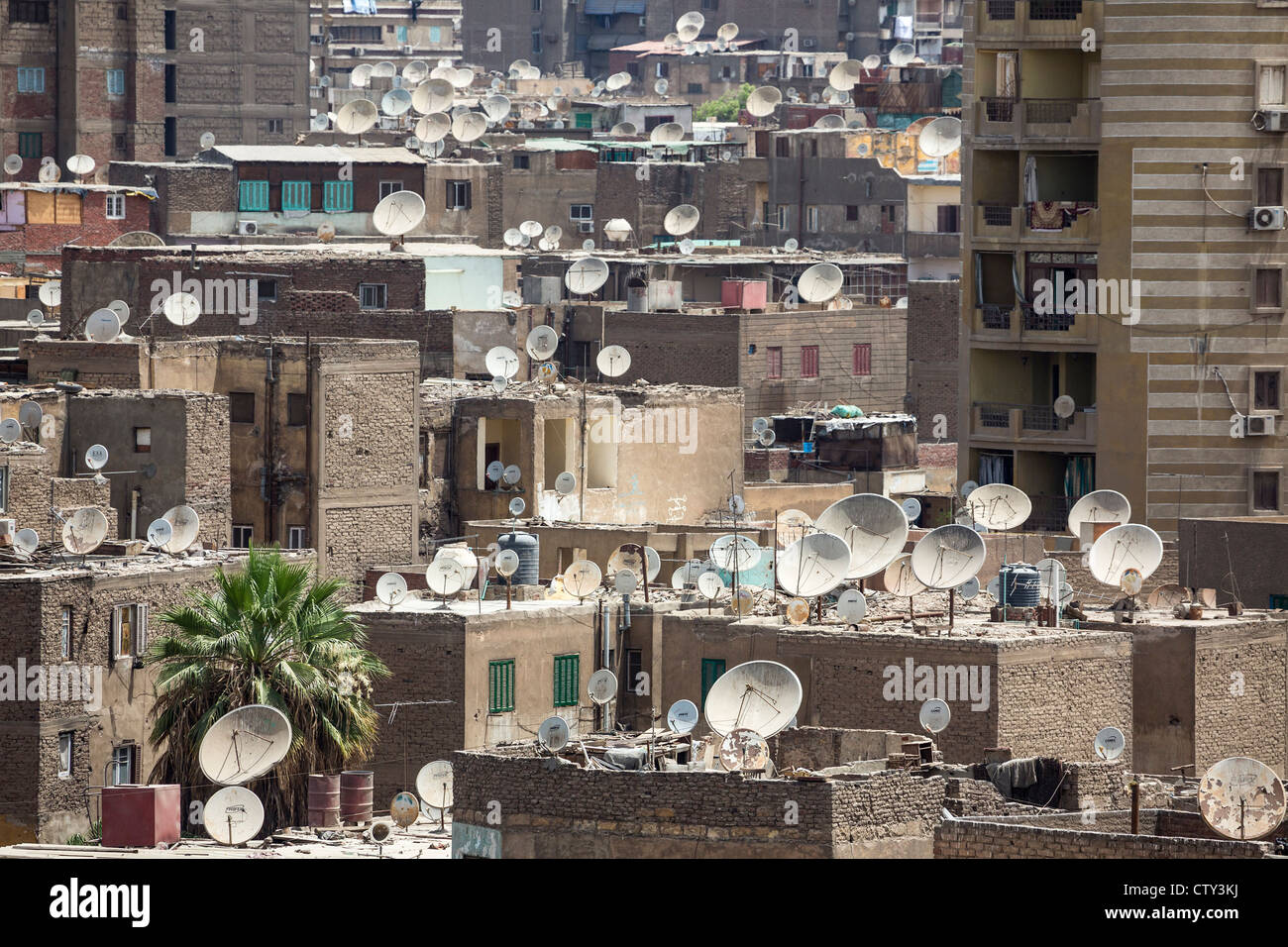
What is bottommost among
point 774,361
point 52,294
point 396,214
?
point 774,361

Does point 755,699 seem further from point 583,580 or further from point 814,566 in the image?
point 583,580

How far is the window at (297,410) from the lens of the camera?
65.2 meters

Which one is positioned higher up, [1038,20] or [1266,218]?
[1038,20]

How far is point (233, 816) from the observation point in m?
40.4

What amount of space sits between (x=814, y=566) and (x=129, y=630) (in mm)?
10453

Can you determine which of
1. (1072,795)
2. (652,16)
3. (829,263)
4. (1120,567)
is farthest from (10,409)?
(652,16)

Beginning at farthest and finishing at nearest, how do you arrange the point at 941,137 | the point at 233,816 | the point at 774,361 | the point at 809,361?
the point at 941,137
the point at 809,361
the point at 774,361
the point at 233,816

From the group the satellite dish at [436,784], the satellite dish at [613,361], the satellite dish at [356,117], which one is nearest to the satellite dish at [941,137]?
the satellite dish at [356,117]

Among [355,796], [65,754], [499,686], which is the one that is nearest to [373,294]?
[65,754]

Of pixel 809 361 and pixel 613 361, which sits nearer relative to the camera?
pixel 613 361

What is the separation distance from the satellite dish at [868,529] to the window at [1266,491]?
16.1 meters

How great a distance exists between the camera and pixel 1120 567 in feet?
168

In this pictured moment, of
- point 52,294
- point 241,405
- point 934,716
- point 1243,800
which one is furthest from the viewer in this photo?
point 52,294

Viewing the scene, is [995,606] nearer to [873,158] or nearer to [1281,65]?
[1281,65]
